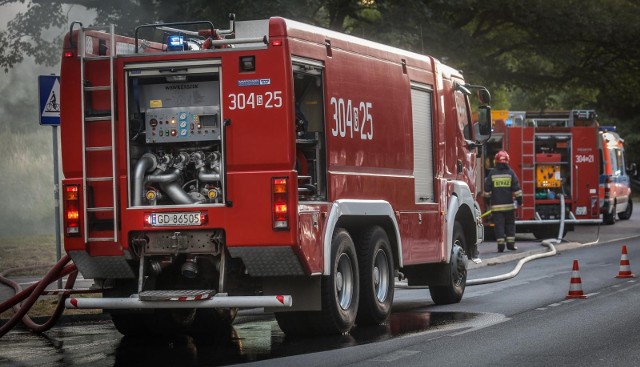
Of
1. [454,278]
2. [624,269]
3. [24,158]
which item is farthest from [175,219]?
[24,158]

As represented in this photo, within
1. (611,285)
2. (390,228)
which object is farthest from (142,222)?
(611,285)

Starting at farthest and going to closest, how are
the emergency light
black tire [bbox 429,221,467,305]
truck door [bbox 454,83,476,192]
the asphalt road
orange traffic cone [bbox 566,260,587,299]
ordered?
truck door [bbox 454,83,476,192] → orange traffic cone [bbox 566,260,587,299] → black tire [bbox 429,221,467,305] → the emergency light → the asphalt road

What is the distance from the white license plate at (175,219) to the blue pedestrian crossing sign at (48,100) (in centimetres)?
424

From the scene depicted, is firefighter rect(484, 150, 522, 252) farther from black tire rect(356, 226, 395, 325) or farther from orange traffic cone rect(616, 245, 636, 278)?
black tire rect(356, 226, 395, 325)

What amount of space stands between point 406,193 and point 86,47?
3801 millimetres

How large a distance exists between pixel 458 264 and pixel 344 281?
11.7 ft

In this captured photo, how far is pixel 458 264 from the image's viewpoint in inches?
615

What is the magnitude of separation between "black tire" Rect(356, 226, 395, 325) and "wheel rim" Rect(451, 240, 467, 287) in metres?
2.28

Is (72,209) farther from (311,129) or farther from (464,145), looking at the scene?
(464,145)

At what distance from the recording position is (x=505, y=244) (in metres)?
26.9

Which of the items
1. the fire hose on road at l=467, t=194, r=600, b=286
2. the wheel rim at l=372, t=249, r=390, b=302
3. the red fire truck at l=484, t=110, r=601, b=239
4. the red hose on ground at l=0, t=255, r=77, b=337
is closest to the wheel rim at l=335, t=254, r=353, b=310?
the wheel rim at l=372, t=249, r=390, b=302

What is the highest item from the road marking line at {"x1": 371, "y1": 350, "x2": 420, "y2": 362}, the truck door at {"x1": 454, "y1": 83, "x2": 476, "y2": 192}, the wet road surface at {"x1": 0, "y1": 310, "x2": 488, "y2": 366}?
the truck door at {"x1": 454, "y1": 83, "x2": 476, "y2": 192}

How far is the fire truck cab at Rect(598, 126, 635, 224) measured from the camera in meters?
36.9

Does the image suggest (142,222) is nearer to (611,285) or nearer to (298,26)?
(298,26)
